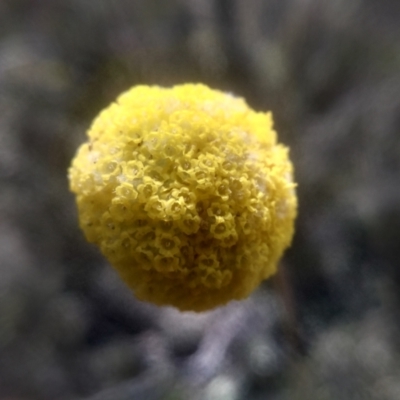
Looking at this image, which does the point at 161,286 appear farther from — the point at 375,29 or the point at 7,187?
the point at 375,29

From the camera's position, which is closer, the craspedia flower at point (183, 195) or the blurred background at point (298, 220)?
the craspedia flower at point (183, 195)

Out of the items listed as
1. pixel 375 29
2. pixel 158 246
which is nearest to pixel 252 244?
pixel 158 246

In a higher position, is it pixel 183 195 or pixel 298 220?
pixel 298 220

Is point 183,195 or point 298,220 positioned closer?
point 183,195

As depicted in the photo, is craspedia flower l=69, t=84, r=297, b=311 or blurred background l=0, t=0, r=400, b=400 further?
blurred background l=0, t=0, r=400, b=400
